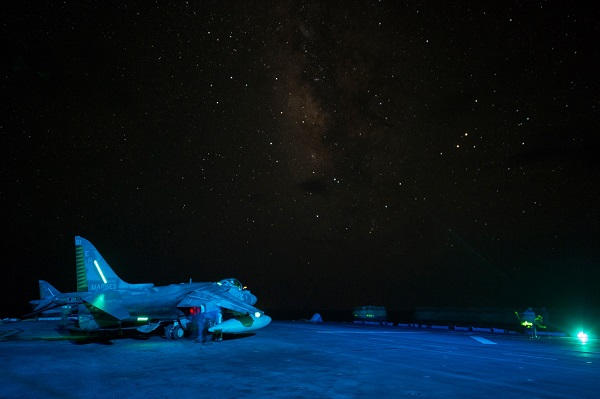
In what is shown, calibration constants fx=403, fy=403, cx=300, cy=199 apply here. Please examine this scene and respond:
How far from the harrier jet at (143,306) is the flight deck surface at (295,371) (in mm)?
2847

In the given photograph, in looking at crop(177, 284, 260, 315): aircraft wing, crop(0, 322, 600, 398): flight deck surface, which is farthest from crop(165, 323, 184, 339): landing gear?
crop(0, 322, 600, 398): flight deck surface

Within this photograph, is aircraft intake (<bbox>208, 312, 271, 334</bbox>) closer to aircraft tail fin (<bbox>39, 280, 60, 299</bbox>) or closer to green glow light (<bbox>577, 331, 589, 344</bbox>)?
green glow light (<bbox>577, 331, 589, 344</bbox>)

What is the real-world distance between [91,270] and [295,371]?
17.1m

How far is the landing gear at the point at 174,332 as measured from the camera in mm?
24203

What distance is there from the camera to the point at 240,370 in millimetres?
13312

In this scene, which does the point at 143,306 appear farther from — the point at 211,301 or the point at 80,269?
the point at 80,269

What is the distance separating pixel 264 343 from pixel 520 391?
14377 mm

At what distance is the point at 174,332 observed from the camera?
24.3m

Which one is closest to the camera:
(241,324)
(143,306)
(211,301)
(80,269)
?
(241,324)

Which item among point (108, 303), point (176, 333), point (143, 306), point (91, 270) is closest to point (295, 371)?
point (176, 333)

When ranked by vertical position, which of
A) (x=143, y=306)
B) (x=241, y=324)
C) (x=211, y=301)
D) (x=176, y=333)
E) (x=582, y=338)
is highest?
(x=211, y=301)

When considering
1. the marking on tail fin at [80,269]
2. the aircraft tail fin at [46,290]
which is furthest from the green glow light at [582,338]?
the aircraft tail fin at [46,290]

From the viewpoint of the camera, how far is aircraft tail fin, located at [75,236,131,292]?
24562mm

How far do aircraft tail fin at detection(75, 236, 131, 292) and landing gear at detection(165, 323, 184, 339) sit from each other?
4.02m
